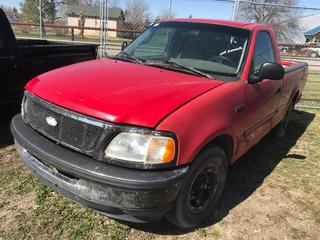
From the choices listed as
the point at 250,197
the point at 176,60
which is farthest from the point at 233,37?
the point at 250,197

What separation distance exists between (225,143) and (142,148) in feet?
3.63

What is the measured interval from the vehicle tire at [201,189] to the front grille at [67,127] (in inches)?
31.3

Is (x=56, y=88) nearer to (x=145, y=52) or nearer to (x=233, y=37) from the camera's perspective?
(x=145, y=52)

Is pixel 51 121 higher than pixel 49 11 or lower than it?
lower

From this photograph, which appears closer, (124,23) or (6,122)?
(6,122)

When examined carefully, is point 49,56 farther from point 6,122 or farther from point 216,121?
point 216,121

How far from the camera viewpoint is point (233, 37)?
12.8 ft

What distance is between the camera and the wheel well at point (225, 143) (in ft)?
10.1

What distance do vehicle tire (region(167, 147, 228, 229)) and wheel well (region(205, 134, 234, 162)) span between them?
0.21 ft

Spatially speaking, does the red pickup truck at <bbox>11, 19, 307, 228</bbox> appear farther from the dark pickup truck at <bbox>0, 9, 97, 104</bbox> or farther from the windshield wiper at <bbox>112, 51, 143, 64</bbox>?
the dark pickup truck at <bbox>0, 9, 97, 104</bbox>

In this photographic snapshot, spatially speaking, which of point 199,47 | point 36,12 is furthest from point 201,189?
point 36,12

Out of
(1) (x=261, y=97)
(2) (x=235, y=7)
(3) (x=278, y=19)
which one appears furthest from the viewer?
(3) (x=278, y=19)

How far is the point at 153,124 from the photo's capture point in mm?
2527

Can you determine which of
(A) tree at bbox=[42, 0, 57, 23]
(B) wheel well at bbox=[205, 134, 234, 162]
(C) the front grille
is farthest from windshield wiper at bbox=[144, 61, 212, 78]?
(A) tree at bbox=[42, 0, 57, 23]
